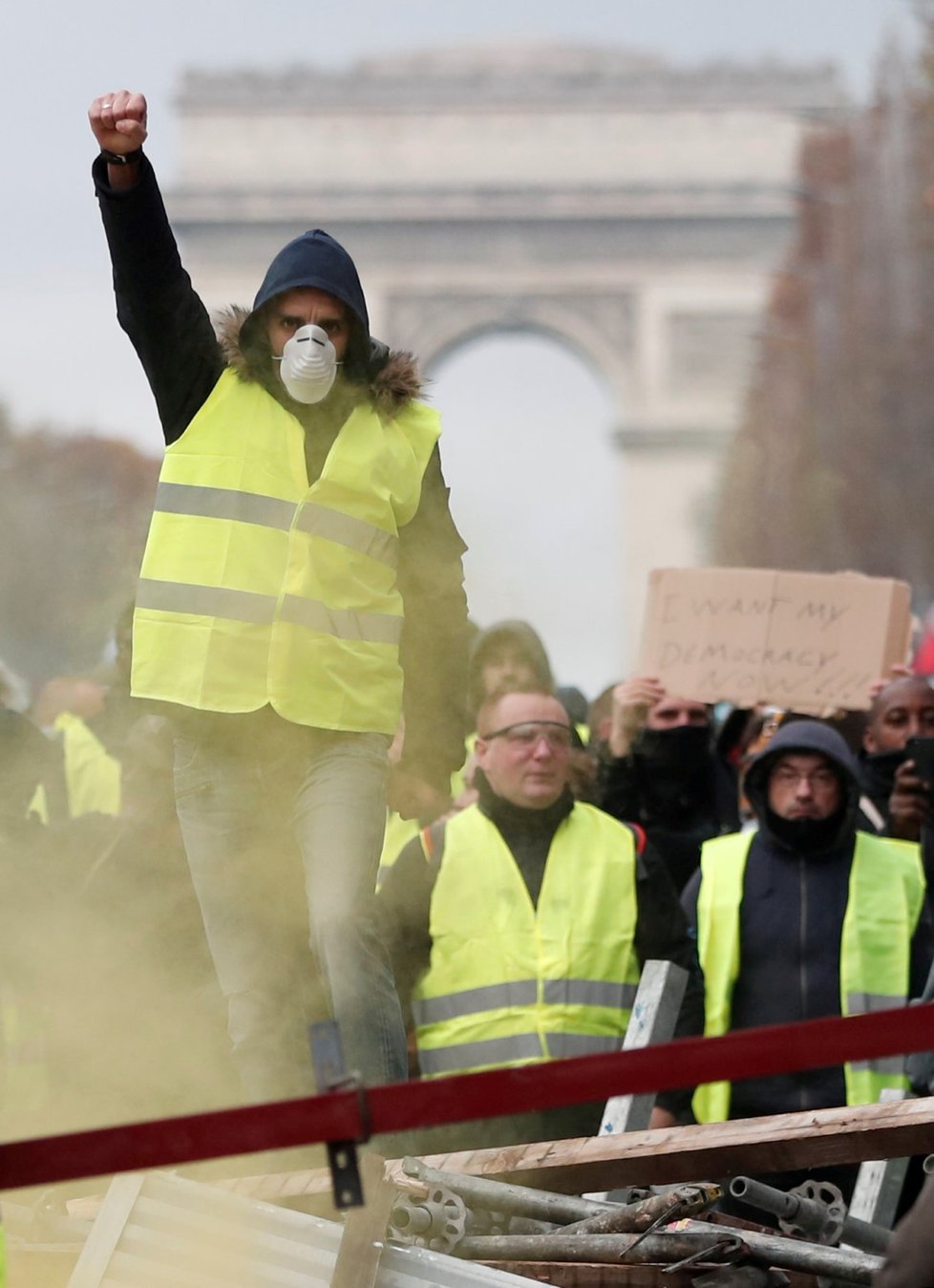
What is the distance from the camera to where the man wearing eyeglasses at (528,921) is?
5.62m

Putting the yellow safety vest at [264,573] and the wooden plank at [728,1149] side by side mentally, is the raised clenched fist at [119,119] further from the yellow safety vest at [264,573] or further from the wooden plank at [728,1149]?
the wooden plank at [728,1149]

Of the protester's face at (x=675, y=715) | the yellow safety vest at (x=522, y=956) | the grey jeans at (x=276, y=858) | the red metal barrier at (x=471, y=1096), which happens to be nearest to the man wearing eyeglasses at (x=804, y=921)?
the yellow safety vest at (x=522, y=956)

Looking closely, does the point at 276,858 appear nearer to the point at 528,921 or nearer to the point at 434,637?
the point at 434,637

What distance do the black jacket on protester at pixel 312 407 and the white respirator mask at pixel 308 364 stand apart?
10cm

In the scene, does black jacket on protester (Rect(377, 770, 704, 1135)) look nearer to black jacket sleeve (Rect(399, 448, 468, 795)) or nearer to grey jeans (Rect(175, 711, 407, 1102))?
black jacket sleeve (Rect(399, 448, 468, 795))

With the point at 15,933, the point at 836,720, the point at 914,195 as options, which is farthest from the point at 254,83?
the point at 15,933

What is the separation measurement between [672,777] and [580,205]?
52578 millimetres

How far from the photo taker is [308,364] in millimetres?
4434

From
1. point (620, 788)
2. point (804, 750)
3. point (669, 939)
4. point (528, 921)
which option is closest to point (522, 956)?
point (528, 921)

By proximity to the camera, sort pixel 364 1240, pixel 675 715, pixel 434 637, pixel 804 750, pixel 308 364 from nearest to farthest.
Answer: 1. pixel 364 1240
2. pixel 308 364
3. pixel 434 637
4. pixel 804 750
5. pixel 675 715

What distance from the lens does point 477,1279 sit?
373 cm

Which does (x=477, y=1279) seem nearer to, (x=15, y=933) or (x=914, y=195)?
(x=15, y=933)

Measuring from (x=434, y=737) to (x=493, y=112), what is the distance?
154 feet

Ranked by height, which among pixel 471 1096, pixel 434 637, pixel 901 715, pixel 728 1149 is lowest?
pixel 728 1149
